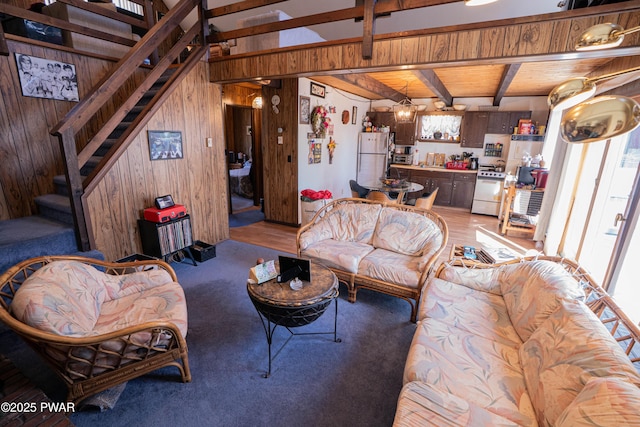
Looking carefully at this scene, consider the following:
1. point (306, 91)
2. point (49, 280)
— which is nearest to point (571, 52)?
point (306, 91)

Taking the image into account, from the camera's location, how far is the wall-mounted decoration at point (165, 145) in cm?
338

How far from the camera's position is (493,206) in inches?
245

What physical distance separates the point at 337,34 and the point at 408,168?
353cm

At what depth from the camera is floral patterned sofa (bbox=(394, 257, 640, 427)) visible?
109 cm

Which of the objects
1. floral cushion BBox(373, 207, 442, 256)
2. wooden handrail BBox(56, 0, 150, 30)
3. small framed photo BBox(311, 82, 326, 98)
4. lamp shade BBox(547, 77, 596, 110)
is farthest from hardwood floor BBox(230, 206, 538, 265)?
wooden handrail BBox(56, 0, 150, 30)

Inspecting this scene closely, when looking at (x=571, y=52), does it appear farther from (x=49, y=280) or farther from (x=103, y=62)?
(x=103, y=62)

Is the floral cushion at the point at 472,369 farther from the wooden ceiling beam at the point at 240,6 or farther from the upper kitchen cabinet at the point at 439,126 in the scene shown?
the upper kitchen cabinet at the point at 439,126

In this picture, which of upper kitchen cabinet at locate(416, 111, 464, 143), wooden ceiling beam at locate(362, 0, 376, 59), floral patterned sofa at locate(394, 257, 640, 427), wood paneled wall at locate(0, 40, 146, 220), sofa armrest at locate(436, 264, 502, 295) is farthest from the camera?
upper kitchen cabinet at locate(416, 111, 464, 143)

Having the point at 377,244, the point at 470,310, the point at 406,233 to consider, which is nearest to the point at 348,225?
the point at 377,244

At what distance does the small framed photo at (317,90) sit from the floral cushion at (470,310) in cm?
404

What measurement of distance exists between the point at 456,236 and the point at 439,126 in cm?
362

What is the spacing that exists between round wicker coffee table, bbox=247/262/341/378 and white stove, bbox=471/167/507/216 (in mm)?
5483

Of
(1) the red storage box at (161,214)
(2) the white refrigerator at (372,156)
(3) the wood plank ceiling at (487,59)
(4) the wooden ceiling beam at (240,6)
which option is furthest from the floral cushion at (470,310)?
(2) the white refrigerator at (372,156)

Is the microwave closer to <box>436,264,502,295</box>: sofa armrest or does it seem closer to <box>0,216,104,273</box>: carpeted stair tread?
<box>436,264,502,295</box>: sofa armrest
